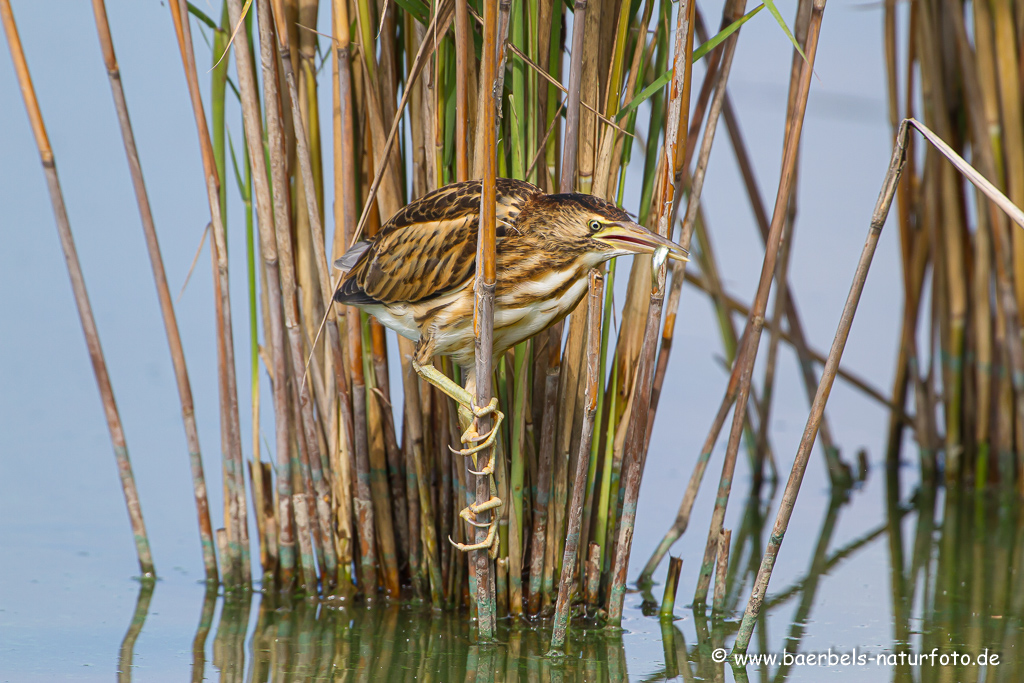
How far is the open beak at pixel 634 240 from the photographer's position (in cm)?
190

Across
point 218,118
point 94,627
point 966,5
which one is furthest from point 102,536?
point 966,5

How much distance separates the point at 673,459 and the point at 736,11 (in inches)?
92.2

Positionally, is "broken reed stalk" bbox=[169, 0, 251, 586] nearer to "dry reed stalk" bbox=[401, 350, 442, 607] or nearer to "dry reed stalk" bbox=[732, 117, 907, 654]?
"dry reed stalk" bbox=[401, 350, 442, 607]

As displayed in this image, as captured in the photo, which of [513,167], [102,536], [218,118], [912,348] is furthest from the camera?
[912,348]

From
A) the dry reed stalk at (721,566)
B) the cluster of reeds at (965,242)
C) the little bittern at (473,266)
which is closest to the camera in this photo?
the little bittern at (473,266)

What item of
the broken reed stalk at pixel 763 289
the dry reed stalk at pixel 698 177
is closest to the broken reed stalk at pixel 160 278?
the dry reed stalk at pixel 698 177

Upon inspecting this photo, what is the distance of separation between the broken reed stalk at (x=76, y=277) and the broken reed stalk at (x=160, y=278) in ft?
0.60

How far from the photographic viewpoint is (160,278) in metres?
2.68

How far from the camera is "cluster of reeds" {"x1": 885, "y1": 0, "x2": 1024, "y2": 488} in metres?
3.41

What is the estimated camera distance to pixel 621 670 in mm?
2354

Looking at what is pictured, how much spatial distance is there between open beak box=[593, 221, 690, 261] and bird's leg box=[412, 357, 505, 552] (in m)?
0.41

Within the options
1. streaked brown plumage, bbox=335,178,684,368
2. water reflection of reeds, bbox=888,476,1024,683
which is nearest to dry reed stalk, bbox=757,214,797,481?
water reflection of reeds, bbox=888,476,1024,683

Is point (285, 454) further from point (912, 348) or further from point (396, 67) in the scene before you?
point (912, 348)

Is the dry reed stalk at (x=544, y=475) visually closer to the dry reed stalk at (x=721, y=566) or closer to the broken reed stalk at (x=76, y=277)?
the dry reed stalk at (x=721, y=566)
